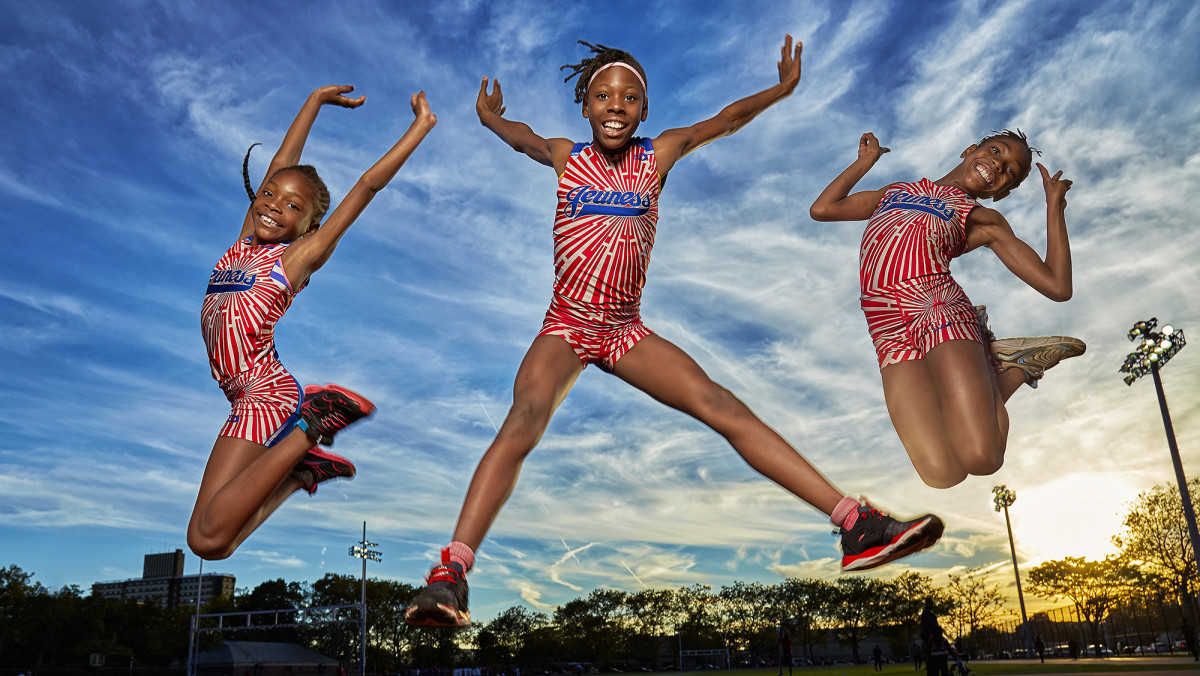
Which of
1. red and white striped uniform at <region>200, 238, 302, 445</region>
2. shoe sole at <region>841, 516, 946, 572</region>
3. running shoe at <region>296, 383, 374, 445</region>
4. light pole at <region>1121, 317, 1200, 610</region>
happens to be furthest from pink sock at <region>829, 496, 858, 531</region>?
light pole at <region>1121, 317, 1200, 610</region>

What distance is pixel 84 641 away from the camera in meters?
51.2

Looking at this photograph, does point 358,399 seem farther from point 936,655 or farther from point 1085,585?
point 1085,585

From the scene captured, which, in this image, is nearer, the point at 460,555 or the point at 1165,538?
the point at 460,555

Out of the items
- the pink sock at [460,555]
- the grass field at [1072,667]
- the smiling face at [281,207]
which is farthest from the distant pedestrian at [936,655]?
the smiling face at [281,207]

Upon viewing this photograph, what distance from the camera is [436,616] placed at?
9.80 feet

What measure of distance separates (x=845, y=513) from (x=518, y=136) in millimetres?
3014

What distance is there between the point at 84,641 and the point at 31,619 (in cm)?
401

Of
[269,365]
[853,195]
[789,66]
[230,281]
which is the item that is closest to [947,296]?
[853,195]

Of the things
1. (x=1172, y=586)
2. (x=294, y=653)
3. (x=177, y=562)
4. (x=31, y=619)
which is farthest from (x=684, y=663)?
(x=177, y=562)

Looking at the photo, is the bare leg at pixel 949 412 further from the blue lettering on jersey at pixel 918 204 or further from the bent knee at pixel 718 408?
the bent knee at pixel 718 408

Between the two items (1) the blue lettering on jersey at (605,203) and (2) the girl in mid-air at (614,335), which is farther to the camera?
(1) the blue lettering on jersey at (605,203)

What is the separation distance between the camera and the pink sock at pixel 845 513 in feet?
11.3

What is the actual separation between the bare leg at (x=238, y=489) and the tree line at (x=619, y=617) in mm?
30176

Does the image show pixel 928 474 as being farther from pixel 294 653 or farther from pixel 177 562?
Result: pixel 177 562
